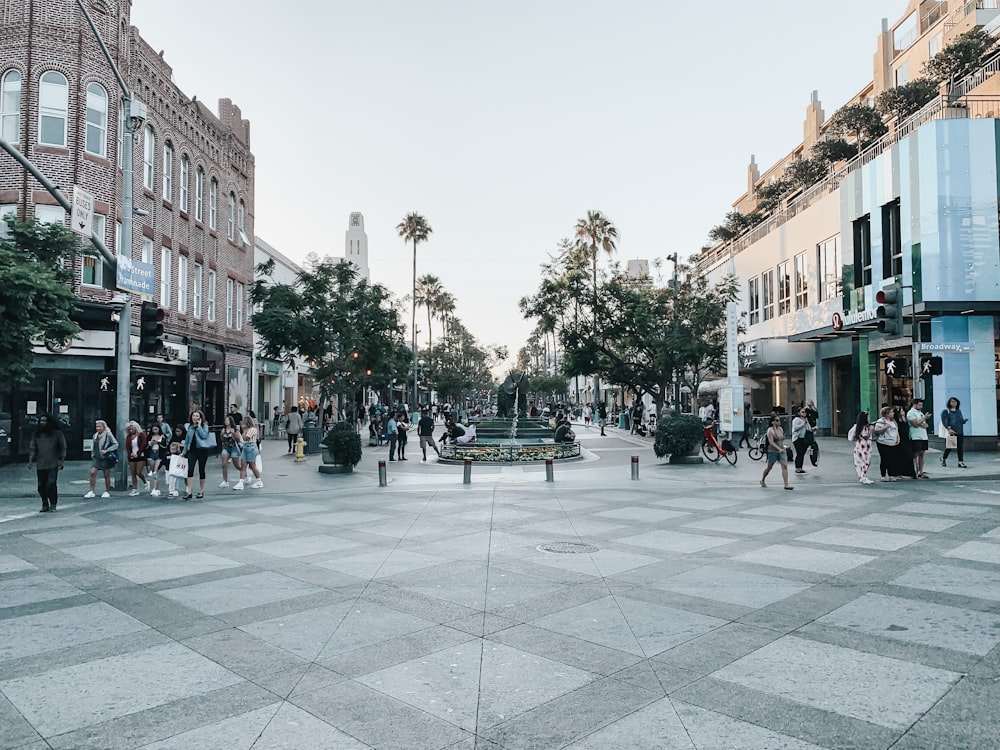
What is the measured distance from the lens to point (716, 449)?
69.7ft

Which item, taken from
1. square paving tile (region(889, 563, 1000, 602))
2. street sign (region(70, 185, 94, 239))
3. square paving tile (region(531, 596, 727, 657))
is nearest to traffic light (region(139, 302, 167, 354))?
street sign (region(70, 185, 94, 239))

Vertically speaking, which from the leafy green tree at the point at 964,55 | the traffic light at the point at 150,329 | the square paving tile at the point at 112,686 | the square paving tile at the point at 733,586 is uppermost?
the leafy green tree at the point at 964,55

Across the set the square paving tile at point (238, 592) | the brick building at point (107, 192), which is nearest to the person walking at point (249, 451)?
the brick building at point (107, 192)

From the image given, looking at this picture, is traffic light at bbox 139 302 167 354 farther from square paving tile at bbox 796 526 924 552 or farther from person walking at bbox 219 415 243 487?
square paving tile at bbox 796 526 924 552

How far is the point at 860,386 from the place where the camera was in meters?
27.3

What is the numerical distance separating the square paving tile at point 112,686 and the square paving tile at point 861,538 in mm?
7302

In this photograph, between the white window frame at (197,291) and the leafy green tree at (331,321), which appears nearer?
the leafy green tree at (331,321)

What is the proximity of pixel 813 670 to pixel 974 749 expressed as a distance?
1133mm

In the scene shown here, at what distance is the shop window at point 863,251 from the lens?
2639 centimetres

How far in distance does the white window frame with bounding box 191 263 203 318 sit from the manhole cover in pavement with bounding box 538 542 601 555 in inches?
962

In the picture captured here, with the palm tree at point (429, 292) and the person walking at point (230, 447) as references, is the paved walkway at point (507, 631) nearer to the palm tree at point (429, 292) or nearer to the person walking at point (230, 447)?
the person walking at point (230, 447)

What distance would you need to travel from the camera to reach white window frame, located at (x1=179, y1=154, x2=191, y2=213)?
93.7 feet

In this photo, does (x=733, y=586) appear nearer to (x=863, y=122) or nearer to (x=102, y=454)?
(x=102, y=454)

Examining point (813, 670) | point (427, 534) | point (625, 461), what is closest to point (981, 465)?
point (625, 461)
